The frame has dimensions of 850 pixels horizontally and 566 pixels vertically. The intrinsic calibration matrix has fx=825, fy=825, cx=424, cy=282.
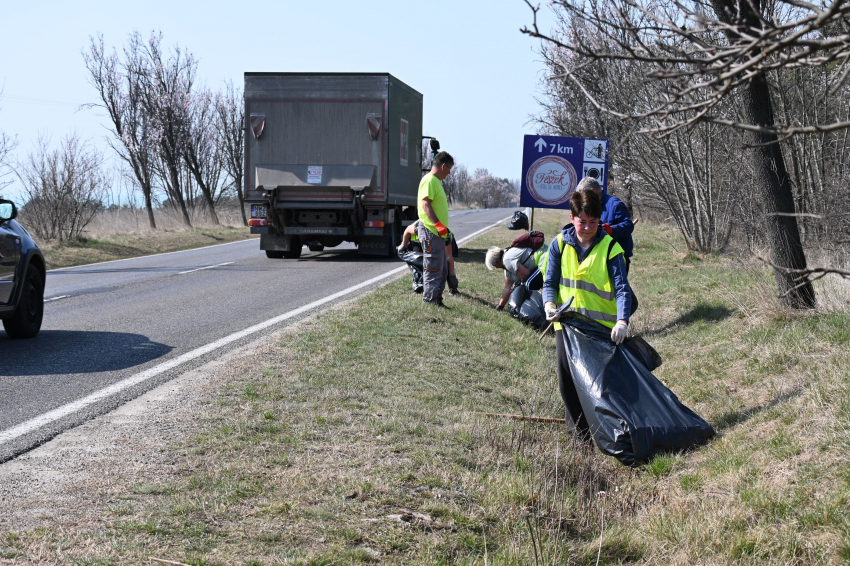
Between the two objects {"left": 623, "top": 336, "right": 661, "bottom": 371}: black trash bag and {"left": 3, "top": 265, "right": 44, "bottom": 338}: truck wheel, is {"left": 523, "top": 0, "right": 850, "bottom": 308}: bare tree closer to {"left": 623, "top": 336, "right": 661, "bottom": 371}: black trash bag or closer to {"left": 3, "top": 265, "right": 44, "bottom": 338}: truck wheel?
{"left": 623, "top": 336, "right": 661, "bottom": 371}: black trash bag

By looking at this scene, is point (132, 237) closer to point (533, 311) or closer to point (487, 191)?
point (533, 311)

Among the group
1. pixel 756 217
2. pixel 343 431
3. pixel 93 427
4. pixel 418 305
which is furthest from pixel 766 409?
pixel 756 217

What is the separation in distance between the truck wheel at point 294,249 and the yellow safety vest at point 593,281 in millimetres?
13337

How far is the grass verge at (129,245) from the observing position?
810 inches

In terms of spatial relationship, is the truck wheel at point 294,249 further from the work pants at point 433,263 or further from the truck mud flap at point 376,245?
the work pants at point 433,263

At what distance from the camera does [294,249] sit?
746 inches

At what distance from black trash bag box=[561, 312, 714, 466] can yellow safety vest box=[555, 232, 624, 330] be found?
17 cm

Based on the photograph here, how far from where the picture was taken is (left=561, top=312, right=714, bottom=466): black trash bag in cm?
513

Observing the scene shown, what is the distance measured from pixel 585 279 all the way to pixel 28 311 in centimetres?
571

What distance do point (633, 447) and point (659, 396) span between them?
1.31ft

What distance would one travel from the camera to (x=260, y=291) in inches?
481

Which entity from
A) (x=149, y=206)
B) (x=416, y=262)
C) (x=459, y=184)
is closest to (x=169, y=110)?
(x=149, y=206)

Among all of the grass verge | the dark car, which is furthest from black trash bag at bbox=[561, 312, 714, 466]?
the grass verge

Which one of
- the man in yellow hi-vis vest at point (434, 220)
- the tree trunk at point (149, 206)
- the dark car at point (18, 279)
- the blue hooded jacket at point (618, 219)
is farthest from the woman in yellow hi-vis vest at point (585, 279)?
the tree trunk at point (149, 206)
